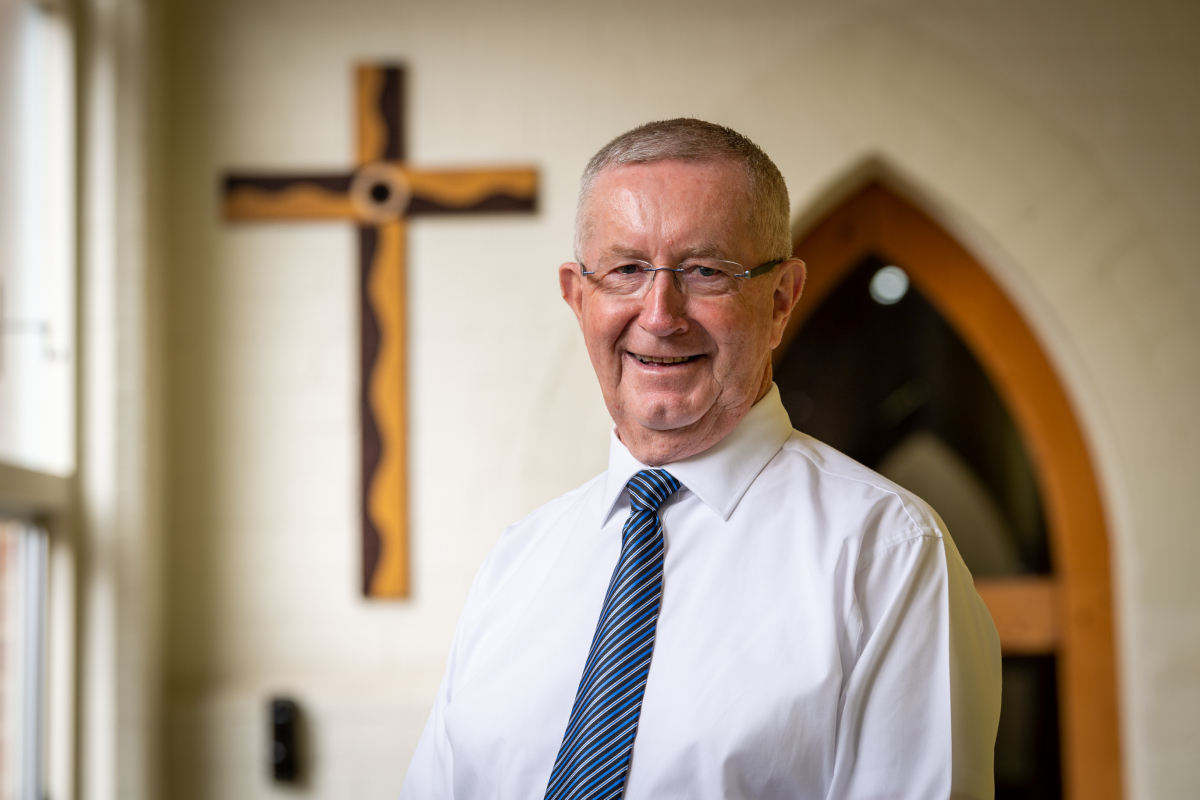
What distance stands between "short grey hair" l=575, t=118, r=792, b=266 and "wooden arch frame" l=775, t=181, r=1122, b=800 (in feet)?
5.47

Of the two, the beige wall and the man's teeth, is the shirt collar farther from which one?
the beige wall

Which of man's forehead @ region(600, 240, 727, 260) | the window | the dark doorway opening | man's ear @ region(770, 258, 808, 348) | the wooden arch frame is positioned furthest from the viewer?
the dark doorway opening

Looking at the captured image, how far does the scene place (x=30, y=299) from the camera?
8.04 feet

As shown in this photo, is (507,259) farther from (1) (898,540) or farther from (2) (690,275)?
(1) (898,540)

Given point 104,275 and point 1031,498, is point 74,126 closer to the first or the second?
point 104,275

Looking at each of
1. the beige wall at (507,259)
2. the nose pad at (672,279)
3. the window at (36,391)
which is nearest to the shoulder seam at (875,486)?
the nose pad at (672,279)

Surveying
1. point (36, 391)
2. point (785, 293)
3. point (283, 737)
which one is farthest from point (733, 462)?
point (36, 391)

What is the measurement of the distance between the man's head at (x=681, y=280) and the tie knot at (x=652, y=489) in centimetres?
2

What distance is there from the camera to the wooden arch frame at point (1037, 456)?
2.72 meters

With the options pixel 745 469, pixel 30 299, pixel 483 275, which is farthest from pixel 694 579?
pixel 30 299

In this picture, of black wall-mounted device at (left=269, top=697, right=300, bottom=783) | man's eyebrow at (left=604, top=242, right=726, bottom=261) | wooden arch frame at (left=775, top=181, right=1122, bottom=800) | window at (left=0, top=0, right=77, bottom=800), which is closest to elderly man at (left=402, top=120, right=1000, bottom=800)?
man's eyebrow at (left=604, top=242, right=726, bottom=261)

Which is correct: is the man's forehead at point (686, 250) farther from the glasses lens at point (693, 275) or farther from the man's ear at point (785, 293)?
the man's ear at point (785, 293)

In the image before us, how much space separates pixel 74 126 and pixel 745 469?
2068 millimetres

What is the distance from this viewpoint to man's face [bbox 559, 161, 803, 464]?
43.0 inches
